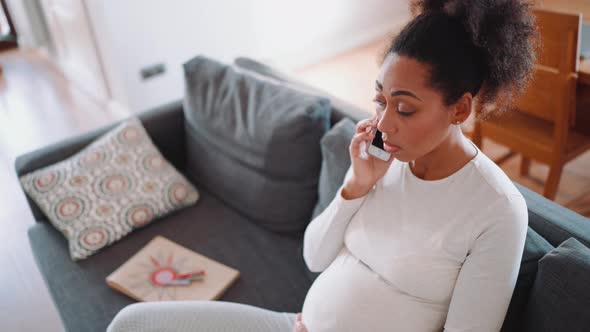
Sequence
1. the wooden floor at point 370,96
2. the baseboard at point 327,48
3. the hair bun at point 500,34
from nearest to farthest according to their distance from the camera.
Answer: the hair bun at point 500,34 → the wooden floor at point 370,96 → the baseboard at point 327,48

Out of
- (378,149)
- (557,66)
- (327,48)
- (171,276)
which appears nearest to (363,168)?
(378,149)

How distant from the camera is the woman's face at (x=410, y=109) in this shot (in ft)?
2.92

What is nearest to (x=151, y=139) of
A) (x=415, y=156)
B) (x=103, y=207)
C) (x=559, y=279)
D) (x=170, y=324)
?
(x=103, y=207)

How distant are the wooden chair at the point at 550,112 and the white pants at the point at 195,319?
44.2 inches

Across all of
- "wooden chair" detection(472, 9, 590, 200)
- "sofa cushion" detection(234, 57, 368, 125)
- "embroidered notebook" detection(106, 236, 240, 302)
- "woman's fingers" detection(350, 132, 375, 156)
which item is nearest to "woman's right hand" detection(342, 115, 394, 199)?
"woman's fingers" detection(350, 132, 375, 156)

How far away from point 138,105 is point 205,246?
1661mm

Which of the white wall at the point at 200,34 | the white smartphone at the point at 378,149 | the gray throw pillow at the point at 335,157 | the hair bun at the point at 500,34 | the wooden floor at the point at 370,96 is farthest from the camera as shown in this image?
the white wall at the point at 200,34

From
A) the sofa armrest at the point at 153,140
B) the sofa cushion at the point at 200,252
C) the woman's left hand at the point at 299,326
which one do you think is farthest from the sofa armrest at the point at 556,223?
the sofa armrest at the point at 153,140

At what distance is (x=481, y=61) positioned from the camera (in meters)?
0.89

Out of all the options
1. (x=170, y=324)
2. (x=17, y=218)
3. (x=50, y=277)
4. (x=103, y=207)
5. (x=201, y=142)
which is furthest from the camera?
(x=17, y=218)

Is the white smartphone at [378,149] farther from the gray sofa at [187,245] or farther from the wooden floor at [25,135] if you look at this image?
the wooden floor at [25,135]

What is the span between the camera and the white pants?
115 cm

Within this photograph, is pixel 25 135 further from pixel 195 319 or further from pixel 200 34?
pixel 195 319

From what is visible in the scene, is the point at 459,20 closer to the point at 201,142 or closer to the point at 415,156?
the point at 415,156
